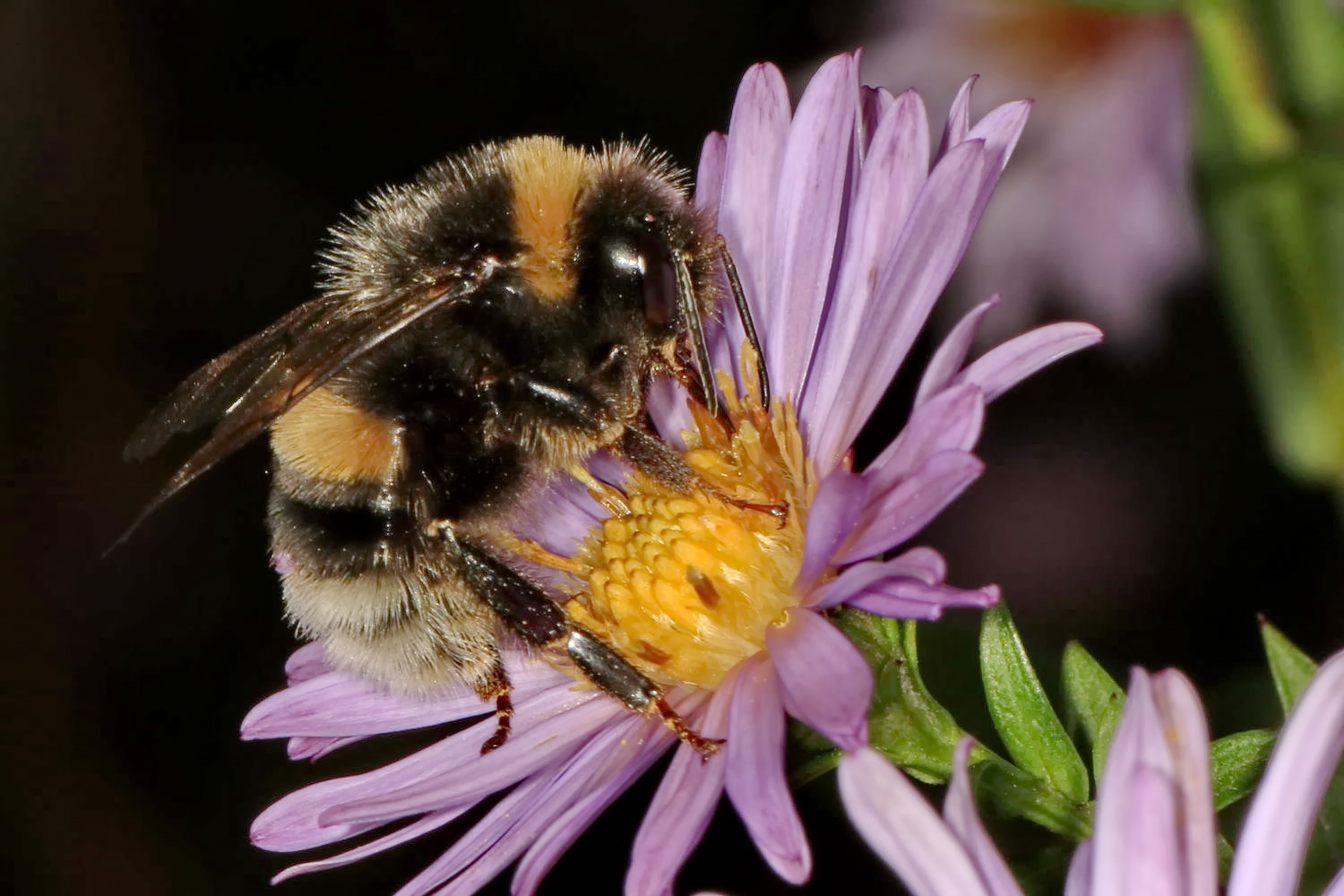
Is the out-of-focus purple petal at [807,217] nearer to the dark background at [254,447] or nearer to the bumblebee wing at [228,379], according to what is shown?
the bumblebee wing at [228,379]

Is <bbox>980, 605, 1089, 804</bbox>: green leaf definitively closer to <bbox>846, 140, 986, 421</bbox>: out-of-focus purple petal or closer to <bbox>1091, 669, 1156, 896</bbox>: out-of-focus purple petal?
<bbox>846, 140, 986, 421</bbox>: out-of-focus purple petal

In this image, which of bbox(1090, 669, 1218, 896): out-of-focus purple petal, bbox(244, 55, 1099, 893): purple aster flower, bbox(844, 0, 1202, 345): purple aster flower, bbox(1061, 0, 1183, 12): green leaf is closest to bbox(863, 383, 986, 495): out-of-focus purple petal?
bbox(244, 55, 1099, 893): purple aster flower

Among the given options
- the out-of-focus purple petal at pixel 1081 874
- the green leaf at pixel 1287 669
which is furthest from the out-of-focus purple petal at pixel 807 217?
the out-of-focus purple petal at pixel 1081 874

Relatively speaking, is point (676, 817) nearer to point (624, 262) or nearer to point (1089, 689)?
point (1089, 689)

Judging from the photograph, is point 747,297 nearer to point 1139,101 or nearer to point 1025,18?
point 1139,101

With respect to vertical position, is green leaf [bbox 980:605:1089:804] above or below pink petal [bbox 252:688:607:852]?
below
